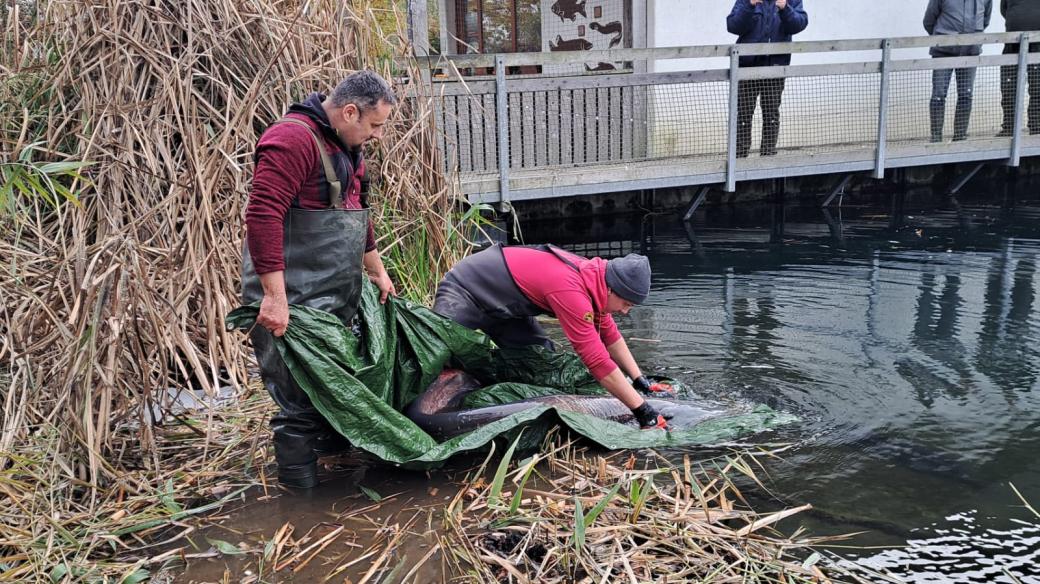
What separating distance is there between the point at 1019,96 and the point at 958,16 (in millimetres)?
1234

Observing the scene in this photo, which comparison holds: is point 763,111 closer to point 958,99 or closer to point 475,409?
point 958,99

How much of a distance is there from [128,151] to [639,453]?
11.4 ft

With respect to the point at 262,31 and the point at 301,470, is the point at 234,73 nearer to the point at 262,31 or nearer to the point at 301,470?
the point at 262,31

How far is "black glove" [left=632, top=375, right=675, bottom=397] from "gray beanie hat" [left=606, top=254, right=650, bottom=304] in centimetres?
79

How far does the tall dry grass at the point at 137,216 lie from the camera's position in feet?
13.5

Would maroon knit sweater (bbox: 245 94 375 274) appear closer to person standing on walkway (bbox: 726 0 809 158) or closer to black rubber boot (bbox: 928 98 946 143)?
person standing on walkway (bbox: 726 0 809 158)

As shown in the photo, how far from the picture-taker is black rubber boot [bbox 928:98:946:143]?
1114cm

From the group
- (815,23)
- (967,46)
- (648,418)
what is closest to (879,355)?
(648,418)

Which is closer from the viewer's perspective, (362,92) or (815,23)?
(362,92)

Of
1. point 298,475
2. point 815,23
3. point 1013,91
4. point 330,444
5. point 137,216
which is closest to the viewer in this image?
point 298,475

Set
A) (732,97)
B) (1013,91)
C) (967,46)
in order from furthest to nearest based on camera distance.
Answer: (967,46) → (1013,91) → (732,97)

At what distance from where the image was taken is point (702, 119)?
10.3 metres

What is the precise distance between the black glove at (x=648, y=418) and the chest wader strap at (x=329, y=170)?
190cm

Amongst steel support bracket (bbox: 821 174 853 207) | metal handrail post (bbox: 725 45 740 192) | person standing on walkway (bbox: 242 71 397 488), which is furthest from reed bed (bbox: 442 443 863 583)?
steel support bracket (bbox: 821 174 853 207)
